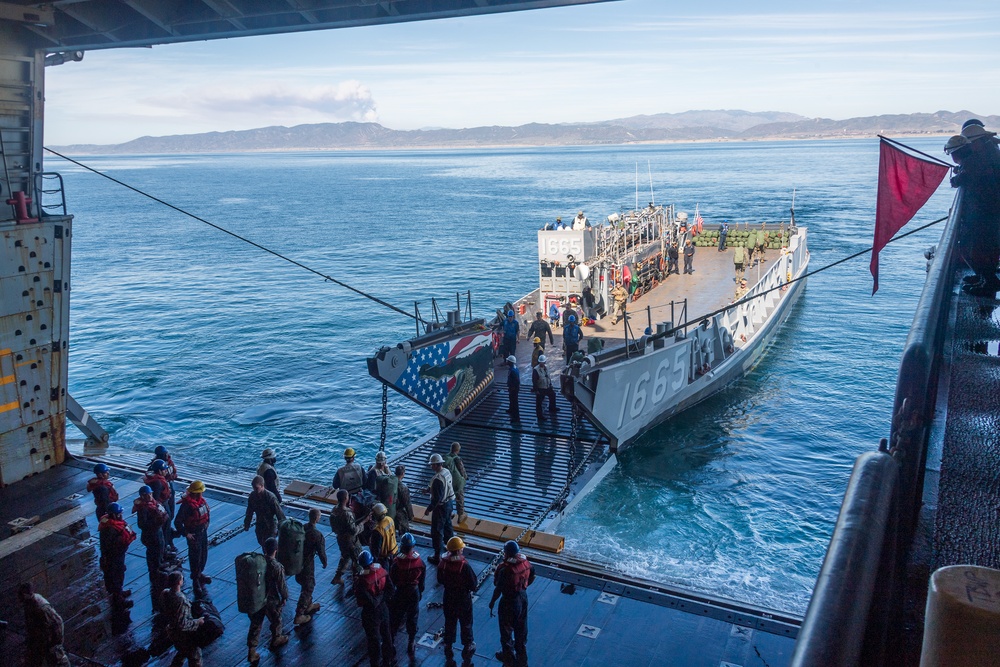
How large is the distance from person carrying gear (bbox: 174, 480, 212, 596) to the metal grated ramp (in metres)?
4.26

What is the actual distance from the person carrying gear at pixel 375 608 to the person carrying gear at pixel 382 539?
692mm

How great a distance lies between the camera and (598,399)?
1413cm

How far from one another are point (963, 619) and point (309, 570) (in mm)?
8139

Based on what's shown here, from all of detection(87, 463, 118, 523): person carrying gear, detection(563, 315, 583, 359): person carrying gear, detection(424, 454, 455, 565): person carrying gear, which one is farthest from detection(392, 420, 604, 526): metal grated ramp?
detection(87, 463, 118, 523): person carrying gear

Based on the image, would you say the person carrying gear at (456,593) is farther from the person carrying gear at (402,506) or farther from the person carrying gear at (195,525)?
the person carrying gear at (195,525)

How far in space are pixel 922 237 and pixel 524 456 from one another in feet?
174

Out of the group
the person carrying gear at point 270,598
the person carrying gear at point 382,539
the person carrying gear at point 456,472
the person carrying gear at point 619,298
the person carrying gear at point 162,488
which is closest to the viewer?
the person carrying gear at point 270,598

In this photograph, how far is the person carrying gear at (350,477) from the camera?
10148mm

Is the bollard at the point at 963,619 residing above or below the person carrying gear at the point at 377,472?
above

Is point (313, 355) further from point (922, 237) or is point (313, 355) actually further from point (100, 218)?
point (100, 218)

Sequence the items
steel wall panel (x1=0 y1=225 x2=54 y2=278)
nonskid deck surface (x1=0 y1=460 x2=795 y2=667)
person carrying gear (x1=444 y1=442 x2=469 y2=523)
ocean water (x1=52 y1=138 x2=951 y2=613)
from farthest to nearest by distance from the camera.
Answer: ocean water (x1=52 y1=138 x2=951 y2=613) < steel wall panel (x1=0 y1=225 x2=54 y2=278) < person carrying gear (x1=444 y1=442 x2=469 y2=523) < nonskid deck surface (x1=0 y1=460 x2=795 y2=667)

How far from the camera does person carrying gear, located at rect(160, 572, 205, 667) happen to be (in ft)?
23.2

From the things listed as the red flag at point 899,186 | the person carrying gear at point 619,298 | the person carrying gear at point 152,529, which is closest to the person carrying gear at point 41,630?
the person carrying gear at point 152,529

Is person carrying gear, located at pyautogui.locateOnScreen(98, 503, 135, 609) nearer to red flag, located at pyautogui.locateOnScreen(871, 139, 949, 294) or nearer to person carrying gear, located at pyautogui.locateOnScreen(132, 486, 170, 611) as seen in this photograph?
person carrying gear, located at pyautogui.locateOnScreen(132, 486, 170, 611)
